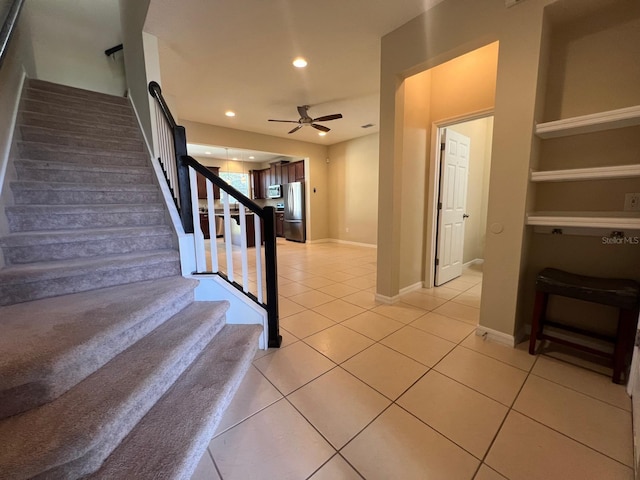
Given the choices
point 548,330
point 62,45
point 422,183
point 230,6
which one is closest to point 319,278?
point 422,183

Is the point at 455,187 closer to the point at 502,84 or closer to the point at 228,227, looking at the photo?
the point at 502,84

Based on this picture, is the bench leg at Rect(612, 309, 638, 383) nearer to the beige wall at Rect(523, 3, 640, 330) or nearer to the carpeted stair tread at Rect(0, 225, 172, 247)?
the beige wall at Rect(523, 3, 640, 330)

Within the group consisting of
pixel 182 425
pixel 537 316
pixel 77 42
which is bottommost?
pixel 182 425

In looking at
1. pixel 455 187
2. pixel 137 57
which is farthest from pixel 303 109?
pixel 455 187

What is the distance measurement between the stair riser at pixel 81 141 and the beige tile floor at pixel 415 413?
2845mm

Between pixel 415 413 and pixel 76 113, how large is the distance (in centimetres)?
471

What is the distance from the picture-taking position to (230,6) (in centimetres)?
221

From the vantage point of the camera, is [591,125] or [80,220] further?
[80,220]

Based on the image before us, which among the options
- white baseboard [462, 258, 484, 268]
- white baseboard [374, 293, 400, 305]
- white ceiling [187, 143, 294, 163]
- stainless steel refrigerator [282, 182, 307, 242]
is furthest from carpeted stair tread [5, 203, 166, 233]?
white ceiling [187, 143, 294, 163]

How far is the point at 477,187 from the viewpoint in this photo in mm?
Answer: 4492

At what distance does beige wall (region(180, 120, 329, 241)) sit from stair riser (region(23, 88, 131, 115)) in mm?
1625

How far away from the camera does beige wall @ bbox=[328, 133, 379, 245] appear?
6312 millimetres

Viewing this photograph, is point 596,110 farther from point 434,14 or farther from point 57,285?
point 57,285

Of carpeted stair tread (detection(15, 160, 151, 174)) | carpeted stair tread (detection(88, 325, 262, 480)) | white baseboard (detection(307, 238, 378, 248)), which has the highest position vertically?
carpeted stair tread (detection(15, 160, 151, 174))
